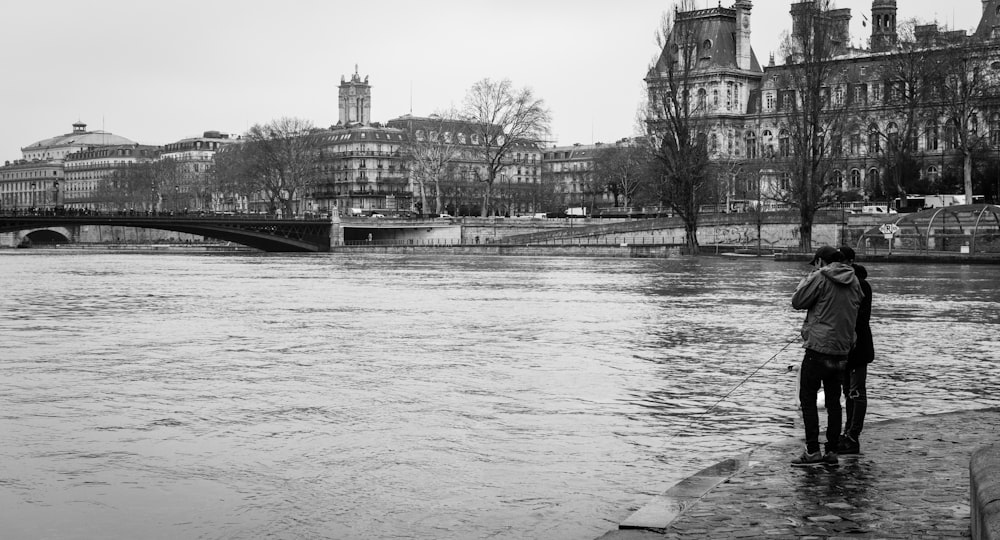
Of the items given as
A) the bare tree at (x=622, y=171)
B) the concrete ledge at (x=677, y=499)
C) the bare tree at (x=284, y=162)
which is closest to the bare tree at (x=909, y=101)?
the bare tree at (x=622, y=171)

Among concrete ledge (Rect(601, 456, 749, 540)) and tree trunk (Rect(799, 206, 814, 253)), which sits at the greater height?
tree trunk (Rect(799, 206, 814, 253))

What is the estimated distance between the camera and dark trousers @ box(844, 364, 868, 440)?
12016 mm

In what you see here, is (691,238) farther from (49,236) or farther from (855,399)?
(49,236)

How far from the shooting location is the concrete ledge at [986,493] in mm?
6363

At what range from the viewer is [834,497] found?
10.1 meters

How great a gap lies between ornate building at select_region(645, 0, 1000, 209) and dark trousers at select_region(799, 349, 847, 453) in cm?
6293

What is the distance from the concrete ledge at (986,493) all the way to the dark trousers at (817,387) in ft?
10.2

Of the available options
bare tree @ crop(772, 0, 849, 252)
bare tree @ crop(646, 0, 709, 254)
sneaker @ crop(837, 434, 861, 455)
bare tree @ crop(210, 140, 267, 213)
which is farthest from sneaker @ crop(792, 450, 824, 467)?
bare tree @ crop(210, 140, 267, 213)

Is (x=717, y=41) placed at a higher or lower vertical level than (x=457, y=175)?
higher

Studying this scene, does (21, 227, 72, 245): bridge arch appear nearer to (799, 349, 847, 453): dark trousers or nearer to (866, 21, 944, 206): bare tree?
(866, 21, 944, 206): bare tree

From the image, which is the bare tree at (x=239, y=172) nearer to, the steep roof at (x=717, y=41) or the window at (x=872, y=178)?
the steep roof at (x=717, y=41)

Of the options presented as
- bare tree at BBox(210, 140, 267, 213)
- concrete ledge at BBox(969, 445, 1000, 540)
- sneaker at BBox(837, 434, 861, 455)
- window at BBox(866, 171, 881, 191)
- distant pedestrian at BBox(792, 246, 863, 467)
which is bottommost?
sneaker at BBox(837, 434, 861, 455)

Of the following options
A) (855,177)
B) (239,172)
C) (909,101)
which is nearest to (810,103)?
(909,101)

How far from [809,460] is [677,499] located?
5.86ft
